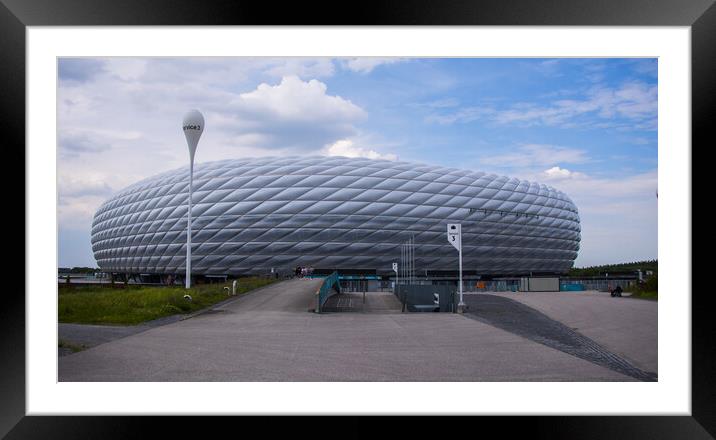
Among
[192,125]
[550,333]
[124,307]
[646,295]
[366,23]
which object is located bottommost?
[646,295]

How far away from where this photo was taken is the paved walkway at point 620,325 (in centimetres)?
1112

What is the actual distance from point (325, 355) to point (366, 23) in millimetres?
5875

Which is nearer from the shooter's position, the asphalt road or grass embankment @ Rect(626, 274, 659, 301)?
the asphalt road

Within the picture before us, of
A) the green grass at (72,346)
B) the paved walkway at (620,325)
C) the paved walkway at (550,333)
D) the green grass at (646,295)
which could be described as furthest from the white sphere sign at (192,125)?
the green grass at (646,295)

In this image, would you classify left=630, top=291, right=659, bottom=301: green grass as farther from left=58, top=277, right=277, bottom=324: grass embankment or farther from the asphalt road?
left=58, top=277, right=277, bottom=324: grass embankment

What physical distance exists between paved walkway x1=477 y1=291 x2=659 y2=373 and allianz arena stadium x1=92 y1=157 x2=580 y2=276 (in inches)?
1569

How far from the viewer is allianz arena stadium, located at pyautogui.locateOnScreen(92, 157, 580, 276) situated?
63906 mm

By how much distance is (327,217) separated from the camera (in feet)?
209

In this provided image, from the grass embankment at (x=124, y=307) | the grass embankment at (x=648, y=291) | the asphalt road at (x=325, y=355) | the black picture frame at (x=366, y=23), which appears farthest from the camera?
the grass embankment at (x=648, y=291)

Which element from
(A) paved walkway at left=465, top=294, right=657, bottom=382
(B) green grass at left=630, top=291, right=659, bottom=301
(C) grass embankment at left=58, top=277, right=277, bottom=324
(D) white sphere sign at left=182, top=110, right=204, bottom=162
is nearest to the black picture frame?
(A) paved walkway at left=465, top=294, right=657, bottom=382

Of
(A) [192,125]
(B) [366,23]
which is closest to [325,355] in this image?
(B) [366,23]

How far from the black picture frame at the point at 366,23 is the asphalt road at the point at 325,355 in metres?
1.88

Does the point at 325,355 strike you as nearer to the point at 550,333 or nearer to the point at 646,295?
the point at 550,333

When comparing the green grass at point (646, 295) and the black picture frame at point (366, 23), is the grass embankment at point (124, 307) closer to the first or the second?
the black picture frame at point (366, 23)
